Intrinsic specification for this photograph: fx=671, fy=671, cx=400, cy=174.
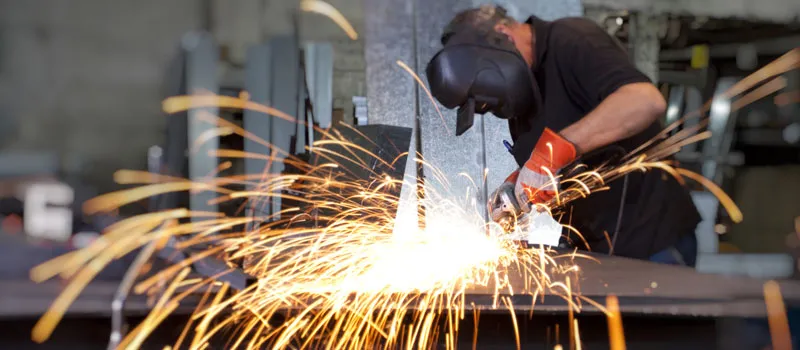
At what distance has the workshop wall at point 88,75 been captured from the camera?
3.98 meters

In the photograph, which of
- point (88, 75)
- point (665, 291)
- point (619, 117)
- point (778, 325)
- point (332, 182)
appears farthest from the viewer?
point (88, 75)

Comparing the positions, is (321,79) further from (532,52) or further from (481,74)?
(481,74)

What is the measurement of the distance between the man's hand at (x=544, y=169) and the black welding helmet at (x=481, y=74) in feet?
0.47

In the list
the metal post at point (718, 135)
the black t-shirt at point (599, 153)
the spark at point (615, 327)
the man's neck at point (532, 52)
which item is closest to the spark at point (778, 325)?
the spark at point (615, 327)

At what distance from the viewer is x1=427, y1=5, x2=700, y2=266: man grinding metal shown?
163 cm

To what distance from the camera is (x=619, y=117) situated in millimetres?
1601

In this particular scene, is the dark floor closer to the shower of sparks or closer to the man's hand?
the shower of sparks

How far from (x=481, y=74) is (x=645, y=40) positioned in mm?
2249

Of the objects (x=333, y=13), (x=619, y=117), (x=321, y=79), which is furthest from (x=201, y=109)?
(x=619, y=117)

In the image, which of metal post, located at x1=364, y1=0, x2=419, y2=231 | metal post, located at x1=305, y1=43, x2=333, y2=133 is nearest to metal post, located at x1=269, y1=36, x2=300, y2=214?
metal post, located at x1=305, y1=43, x2=333, y2=133

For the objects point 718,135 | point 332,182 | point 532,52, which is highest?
point 532,52

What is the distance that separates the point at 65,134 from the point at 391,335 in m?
3.72

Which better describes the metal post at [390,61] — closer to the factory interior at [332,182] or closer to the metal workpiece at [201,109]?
the factory interior at [332,182]

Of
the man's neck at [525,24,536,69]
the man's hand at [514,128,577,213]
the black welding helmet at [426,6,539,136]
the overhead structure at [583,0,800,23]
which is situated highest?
the overhead structure at [583,0,800,23]
